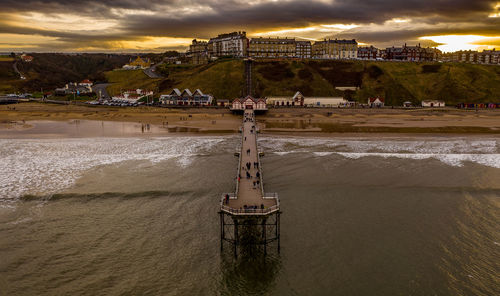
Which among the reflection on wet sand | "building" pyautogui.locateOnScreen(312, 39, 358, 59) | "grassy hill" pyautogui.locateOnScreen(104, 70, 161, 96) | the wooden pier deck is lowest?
the wooden pier deck

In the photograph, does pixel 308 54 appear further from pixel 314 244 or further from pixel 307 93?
pixel 314 244

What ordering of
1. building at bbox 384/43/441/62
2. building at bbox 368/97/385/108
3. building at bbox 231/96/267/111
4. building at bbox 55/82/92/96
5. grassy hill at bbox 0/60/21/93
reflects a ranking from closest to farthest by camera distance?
building at bbox 231/96/267/111 → building at bbox 368/97/385/108 → building at bbox 55/82/92/96 → grassy hill at bbox 0/60/21/93 → building at bbox 384/43/441/62

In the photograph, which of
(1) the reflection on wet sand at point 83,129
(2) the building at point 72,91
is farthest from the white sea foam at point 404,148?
(2) the building at point 72,91

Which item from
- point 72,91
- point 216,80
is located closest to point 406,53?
point 216,80

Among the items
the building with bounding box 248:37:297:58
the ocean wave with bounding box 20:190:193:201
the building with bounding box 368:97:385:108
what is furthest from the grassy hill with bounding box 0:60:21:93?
the building with bounding box 368:97:385:108

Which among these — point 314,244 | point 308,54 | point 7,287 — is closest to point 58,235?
point 7,287

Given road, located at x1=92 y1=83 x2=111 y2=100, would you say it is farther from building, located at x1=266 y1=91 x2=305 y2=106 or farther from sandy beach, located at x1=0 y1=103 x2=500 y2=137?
building, located at x1=266 y1=91 x2=305 y2=106
